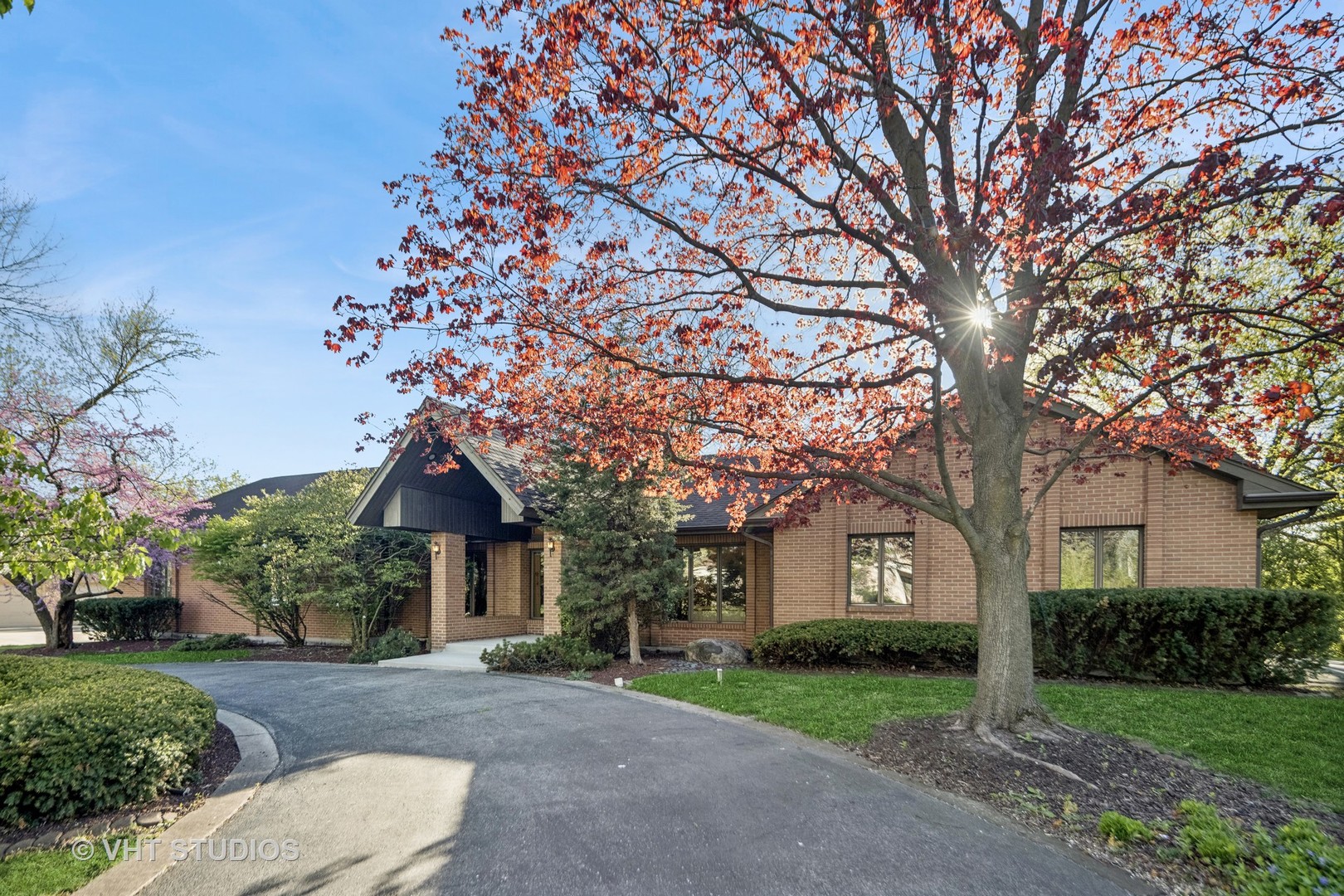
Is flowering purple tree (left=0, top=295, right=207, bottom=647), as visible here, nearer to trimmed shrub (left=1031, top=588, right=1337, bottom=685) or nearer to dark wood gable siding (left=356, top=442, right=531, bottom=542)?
dark wood gable siding (left=356, top=442, right=531, bottom=542)

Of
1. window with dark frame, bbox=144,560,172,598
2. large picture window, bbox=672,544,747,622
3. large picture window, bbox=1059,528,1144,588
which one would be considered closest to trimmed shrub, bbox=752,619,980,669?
large picture window, bbox=1059,528,1144,588

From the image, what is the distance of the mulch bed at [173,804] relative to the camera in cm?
483

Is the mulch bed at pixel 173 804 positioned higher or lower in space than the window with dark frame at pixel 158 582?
higher

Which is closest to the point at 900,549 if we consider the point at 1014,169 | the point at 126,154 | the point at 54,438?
the point at 1014,169

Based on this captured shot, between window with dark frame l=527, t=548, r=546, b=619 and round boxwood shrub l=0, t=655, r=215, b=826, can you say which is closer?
round boxwood shrub l=0, t=655, r=215, b=826

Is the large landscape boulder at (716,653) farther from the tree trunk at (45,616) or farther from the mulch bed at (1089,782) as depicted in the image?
the tree trunk at (45,616)

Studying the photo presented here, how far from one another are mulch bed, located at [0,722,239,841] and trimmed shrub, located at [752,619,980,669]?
8833 millimetres

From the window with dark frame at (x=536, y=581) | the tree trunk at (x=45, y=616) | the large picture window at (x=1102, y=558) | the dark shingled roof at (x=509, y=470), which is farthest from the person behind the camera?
the tree trunk at (x=45, y=616)

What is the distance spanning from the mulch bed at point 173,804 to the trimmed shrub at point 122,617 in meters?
19.2

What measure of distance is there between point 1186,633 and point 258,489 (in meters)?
32.2

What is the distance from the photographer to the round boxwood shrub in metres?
4.88

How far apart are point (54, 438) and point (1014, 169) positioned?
2086cm
